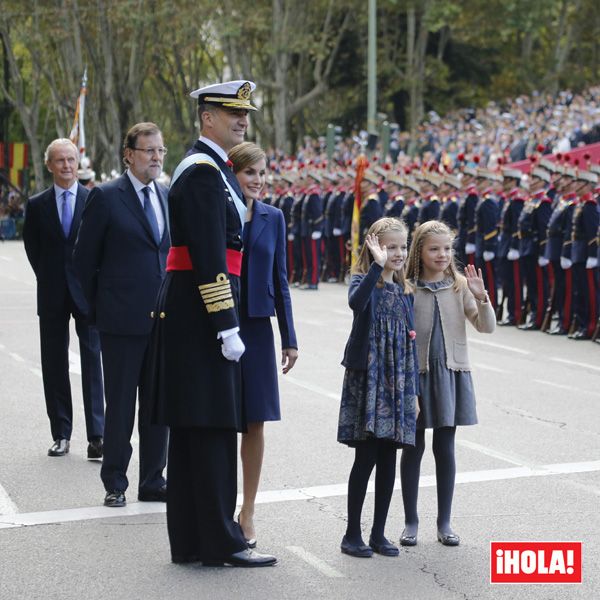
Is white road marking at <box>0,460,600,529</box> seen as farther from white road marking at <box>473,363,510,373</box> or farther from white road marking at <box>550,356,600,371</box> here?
white road marking at <box>550,356,600,371</box>

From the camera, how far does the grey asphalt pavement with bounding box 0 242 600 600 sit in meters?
6.30

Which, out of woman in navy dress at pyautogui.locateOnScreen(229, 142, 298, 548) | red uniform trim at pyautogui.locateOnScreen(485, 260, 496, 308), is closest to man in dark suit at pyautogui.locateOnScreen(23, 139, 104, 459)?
woman in navy dress at pyautogui.locateOnScreen(229, 142, 298, 548)

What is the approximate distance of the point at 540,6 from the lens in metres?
51.6

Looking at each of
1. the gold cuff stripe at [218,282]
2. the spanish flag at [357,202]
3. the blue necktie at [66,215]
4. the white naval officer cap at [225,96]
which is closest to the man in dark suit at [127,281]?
the blue necktie at [66,215]

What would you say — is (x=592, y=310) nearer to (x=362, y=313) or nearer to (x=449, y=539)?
(x=449, y=539)

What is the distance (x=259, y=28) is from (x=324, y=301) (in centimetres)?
2273

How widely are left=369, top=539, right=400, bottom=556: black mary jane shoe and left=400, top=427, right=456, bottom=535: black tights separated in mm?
216

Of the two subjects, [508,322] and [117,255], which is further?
[508,322]

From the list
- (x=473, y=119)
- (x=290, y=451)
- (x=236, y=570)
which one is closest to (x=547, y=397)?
(x=290, y=451)

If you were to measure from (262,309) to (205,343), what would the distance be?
1.53 feet

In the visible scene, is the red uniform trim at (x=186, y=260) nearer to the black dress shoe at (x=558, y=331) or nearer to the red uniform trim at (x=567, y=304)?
the red uniform trim at (x=567, y=304)

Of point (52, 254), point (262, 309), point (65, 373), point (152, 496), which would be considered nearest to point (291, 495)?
point (152, 496)

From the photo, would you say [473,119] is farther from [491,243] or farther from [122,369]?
[122,369]

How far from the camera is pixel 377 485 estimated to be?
6883 mm
